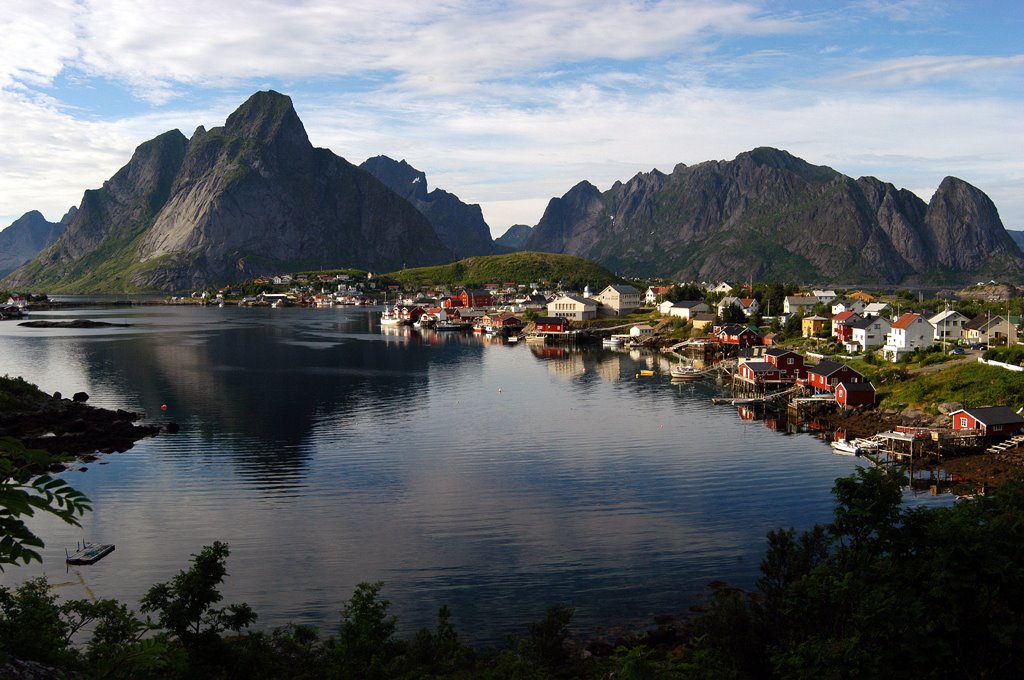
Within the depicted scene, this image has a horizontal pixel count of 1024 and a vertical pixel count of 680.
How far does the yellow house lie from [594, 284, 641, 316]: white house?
45.1 m

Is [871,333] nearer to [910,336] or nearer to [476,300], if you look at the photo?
[910,336]

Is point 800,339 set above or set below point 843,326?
below

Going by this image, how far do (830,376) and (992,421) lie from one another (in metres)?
14.7

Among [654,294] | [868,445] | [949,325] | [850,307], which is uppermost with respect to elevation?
[654,294]

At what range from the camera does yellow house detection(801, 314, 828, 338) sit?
79550 millimetres

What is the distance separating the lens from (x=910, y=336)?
2344 inches

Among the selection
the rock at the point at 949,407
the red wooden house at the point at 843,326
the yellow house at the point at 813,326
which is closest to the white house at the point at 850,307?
the yellow house at the point at 813,326

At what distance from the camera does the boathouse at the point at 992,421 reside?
37.8 metres

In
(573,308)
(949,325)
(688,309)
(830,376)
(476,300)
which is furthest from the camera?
(476,300)

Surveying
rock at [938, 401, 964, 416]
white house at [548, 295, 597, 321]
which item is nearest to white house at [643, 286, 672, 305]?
white house at [548, 295, 597, 321]

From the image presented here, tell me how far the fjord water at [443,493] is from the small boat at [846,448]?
893 millimetres

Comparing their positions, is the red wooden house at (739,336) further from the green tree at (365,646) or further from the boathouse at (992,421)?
the green tree at (365,646)

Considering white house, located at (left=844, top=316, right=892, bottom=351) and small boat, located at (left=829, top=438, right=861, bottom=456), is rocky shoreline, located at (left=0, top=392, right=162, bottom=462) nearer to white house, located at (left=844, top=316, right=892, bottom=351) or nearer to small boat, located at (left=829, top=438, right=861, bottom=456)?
small boat, located at (left=829, top=438, right=861, bottom=456)

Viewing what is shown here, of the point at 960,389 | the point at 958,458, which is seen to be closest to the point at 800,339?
the point at 960,389
